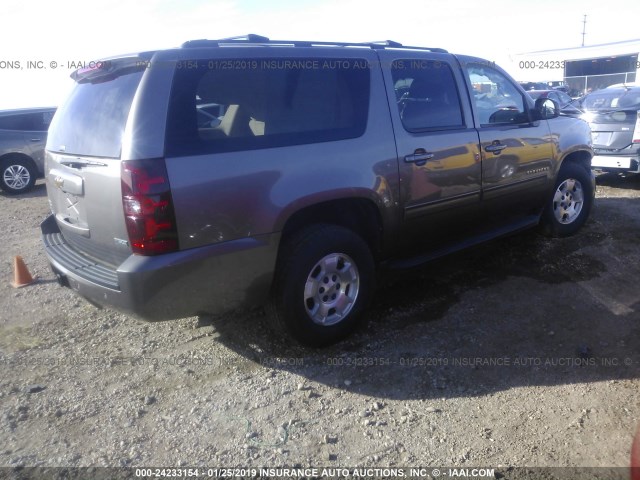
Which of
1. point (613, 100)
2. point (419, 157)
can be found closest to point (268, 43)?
point (419, 157)

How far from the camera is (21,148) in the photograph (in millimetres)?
10703

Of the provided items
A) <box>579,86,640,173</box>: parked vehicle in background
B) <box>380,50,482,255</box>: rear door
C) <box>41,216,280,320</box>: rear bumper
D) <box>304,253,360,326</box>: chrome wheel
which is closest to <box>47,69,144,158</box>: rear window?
<box>41,216,280,320</box>: rear bumper

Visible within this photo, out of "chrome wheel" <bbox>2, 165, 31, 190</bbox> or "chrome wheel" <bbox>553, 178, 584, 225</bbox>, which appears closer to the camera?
"chrome wheel" <bbox>553, 178, 584, 225</bbox>

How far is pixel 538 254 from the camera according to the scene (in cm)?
518

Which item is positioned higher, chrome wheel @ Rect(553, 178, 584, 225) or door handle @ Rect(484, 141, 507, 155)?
door handle @ Rect(484, 141, 507, 155)

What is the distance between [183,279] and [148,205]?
451mm

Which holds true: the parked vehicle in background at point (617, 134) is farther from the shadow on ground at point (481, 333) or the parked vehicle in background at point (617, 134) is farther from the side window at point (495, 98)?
the side window at point (495, 98)

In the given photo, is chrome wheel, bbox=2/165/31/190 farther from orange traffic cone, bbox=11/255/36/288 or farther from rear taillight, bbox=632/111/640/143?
rear taillight, bbox=632/111/640/143

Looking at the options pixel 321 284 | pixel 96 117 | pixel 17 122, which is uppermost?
pixel 96 117

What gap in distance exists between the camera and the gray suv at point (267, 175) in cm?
280

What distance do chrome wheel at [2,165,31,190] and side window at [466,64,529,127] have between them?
9.62 meters

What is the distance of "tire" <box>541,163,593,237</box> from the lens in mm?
5426

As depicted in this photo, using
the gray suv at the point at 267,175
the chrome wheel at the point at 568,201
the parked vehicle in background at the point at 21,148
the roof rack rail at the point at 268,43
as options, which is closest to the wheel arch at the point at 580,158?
the chrome wheel at the point at 568,201

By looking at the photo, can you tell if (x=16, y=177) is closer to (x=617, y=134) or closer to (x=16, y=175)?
(x=16, y=175)
